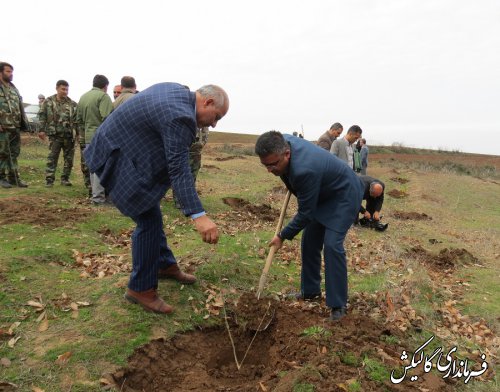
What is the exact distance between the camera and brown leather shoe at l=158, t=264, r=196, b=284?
4.79m

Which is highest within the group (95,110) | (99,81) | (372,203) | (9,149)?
(99,81)

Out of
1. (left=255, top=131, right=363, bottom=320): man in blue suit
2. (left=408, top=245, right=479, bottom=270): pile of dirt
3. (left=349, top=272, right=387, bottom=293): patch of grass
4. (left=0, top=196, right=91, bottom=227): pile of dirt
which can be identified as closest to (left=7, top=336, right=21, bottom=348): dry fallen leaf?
(left=255, top=131, right=363, bottom=320): man in blue suit

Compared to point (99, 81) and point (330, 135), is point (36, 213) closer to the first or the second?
point (99, 81)

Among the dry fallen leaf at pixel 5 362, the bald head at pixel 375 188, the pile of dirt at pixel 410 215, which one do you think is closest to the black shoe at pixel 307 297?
the dry fallen leaf at pixel 5 362

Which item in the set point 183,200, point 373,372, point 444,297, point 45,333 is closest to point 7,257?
point 45,333

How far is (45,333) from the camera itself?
3846 millimetres

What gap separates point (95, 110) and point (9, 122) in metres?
1.79

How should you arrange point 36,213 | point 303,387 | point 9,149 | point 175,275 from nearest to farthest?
point 303,387
point 175,275
point 36,213
point 9,149

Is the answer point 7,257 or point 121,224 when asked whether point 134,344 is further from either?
point 121,224

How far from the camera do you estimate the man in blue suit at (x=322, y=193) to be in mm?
3998

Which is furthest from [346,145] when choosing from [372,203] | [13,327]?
[13,327]

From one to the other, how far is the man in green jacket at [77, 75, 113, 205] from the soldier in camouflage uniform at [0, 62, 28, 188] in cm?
128

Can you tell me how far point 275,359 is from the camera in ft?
12.6

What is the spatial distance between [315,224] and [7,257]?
3.50m
